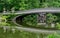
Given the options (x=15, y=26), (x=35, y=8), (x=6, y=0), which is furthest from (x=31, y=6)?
(x=15, y=26)

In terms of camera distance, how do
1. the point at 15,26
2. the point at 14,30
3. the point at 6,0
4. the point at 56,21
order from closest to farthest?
the point at 14,30
the point at 15,26
the point at 56,21
the point at 6,0

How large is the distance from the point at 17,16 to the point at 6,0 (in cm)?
281

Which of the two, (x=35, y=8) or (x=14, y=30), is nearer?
(x=14, y=30)

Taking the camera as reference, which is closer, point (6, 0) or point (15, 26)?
point (15, 26)

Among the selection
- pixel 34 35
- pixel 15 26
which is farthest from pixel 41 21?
pixel 34 35

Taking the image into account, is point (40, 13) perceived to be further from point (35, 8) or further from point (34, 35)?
point (34, 35)

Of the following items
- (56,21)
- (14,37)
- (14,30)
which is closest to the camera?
(14,37)

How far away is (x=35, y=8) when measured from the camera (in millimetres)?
36125

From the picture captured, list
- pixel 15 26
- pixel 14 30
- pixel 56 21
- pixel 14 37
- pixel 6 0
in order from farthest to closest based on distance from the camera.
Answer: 1. pixel 6 0
2. pixel 56 21
3. pixel 15 26
4. pixel 14 30
5. pixel 14 37

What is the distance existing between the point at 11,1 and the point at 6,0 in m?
0.72

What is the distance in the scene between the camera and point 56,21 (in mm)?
34562

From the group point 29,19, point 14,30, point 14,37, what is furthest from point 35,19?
point 14,37

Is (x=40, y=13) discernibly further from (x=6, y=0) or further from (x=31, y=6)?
(x=6, y=0)

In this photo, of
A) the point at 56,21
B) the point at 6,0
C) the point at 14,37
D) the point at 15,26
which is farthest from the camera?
the point at 6,0
